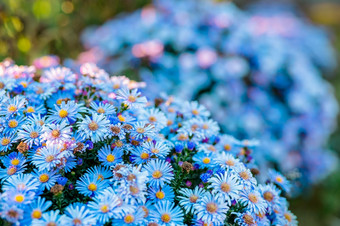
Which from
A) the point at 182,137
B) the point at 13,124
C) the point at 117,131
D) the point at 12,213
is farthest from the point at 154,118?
the point at 12,213

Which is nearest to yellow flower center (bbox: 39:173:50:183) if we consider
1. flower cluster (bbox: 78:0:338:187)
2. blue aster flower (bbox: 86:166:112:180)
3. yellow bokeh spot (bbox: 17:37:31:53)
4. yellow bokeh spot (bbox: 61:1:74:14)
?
blue aster flower (bbox: 86:166:112:180)

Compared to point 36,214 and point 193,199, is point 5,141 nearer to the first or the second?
point 36,214

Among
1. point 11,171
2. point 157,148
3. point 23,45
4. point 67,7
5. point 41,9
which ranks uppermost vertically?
point 67,7

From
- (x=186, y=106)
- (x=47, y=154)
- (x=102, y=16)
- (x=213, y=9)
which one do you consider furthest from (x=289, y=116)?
(x=47, y=154)

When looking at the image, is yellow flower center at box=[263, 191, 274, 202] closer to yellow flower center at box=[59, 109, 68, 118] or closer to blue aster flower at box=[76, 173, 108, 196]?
blue aster flower at box=[76, 173, 108, 196]

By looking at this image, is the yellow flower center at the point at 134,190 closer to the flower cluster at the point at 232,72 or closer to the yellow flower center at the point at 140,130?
the yellow flower center at the point at 140,130

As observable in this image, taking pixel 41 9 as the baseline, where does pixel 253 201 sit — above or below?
below
